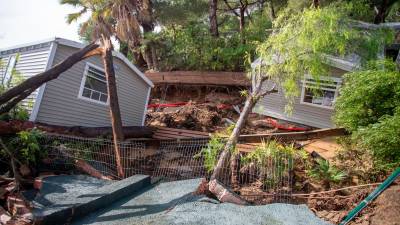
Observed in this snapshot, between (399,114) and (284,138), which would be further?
(284,138)

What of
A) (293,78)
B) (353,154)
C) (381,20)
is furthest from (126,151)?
(381,20)

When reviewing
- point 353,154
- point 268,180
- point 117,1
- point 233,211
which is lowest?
point 233,211

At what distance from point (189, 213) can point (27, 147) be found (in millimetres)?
5005

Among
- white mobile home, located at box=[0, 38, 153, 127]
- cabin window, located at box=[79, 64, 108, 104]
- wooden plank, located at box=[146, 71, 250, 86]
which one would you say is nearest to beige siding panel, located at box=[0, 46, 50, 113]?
white mobile home, located at box=[0, 38, 153, 127]

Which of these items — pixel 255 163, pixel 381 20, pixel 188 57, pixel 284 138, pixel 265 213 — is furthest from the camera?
pixel 188 57

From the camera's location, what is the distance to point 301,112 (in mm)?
11547

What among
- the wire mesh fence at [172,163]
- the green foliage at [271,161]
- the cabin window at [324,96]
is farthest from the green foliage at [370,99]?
the cabin window at [324,96]

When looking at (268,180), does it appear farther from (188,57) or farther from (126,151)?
(188,57)

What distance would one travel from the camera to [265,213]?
3.92m

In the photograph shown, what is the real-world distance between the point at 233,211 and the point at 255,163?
2182mm

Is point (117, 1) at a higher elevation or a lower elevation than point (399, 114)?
higher

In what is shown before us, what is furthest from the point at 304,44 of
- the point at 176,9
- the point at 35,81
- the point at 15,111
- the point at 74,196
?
the point at 176,9

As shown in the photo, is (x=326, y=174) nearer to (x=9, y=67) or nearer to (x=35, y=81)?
(x=35, y=81)

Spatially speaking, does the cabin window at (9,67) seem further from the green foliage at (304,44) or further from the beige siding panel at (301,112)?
the beige siding panel at (301,112)
